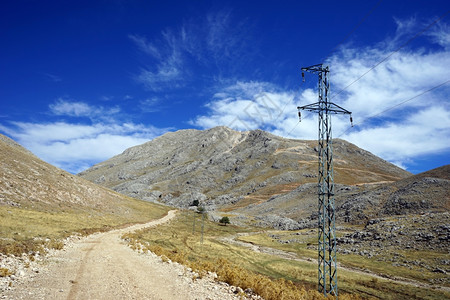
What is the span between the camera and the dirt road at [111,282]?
1470 cm

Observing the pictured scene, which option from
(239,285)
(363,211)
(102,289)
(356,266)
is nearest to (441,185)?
(363,211)

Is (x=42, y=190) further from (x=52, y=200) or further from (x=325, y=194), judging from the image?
(x=325, y=194)

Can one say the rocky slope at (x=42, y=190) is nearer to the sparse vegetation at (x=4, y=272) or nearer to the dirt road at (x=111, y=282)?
the dirt road at (x=111, y=282)

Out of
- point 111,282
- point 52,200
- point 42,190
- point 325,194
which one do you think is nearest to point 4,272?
point 111,282

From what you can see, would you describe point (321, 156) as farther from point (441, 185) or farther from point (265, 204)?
point (265, 204)

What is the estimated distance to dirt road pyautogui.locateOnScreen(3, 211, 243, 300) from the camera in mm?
14695

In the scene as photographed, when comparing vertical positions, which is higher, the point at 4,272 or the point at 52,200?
the point at 52,200

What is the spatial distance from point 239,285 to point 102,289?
→ 9.08 metres

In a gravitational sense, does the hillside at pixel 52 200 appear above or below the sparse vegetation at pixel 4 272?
above

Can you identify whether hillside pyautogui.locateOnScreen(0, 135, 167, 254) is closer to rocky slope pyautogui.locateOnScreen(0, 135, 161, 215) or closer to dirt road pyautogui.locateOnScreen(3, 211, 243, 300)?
rocky slope pyautogui.locateOnScreen(0, 135, 161, 215)

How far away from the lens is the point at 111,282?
1698 centimetres

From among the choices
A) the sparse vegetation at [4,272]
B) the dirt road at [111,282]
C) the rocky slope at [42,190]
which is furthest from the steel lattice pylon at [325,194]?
the rocky slope at [42,190]

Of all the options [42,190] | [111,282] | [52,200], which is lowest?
[111,282]

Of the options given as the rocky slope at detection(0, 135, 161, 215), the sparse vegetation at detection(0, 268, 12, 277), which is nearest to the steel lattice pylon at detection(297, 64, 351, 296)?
the sparse vegetation at detection(0, 268, 12, 277)
